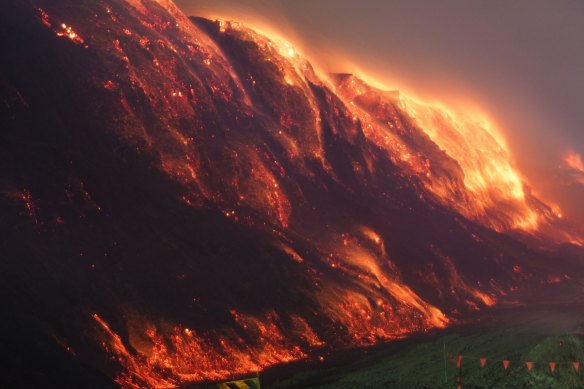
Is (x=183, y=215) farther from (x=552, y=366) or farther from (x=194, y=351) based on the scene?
(x=552, y=366)

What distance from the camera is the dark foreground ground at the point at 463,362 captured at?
16500mm

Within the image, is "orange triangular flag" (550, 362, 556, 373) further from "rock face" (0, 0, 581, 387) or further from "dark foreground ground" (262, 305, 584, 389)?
"rock face" (0, 0, 581, 387)

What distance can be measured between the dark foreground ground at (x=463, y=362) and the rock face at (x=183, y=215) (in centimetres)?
275

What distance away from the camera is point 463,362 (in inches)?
808

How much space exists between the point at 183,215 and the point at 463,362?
61.0 ft

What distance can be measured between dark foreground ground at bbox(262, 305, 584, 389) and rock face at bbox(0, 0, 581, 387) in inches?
108

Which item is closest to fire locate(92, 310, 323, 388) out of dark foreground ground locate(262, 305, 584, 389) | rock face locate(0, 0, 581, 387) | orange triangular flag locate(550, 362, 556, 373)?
rock face locate(0, 0, 581, 387)

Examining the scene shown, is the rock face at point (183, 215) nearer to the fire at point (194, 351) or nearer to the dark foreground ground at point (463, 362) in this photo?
the fire at point (194, 351)

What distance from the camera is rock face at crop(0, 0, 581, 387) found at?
2108 cm

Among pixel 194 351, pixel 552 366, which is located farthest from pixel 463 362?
pixel 194 351

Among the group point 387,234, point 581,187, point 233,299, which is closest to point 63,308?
point 233,299

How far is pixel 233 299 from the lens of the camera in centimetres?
2636

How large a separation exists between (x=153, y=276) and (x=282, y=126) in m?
21.5

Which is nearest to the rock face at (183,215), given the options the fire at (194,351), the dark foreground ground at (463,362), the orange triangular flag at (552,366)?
the fire at (194,351)
